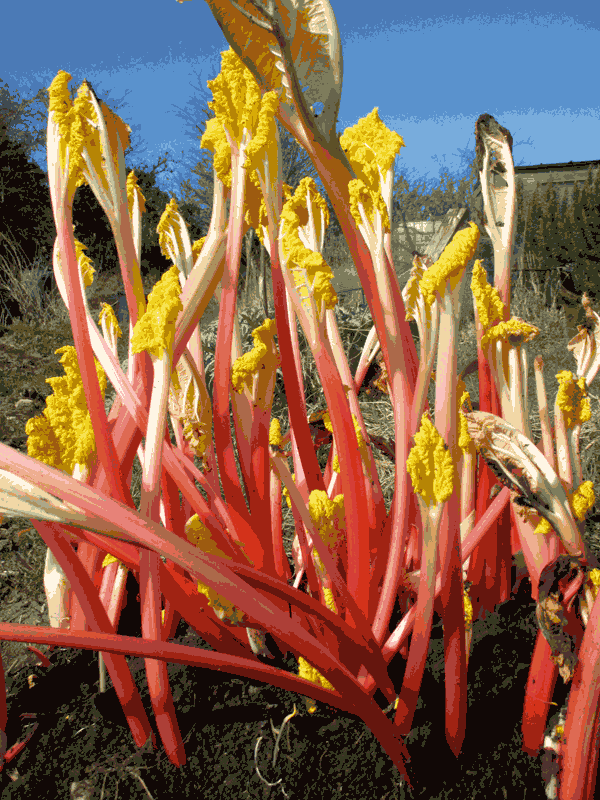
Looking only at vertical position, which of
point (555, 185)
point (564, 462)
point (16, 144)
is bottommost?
point (564, 462)

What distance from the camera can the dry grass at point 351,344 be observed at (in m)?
2.32

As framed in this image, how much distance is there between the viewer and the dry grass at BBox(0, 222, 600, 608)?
2.32 m

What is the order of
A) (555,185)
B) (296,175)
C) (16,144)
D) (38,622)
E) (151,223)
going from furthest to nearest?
(555,185) < (151,223) < (16,144) < (296,175) < (38,622)

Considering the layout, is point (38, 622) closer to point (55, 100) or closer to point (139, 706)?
point (139, 706)

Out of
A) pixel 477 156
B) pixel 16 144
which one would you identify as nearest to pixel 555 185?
pixel 16 144

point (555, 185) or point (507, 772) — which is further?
point (555, 185)

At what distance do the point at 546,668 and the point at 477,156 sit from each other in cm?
72

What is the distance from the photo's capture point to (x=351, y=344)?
3.48 metres

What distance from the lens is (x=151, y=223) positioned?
30.5ft

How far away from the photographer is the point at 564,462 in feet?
2.30

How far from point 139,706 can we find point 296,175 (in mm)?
7131

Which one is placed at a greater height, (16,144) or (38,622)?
(16,144)

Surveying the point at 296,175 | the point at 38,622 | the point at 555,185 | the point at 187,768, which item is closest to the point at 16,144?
the point at 296,175

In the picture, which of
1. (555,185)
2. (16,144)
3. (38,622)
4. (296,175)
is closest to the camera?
(38,622)
